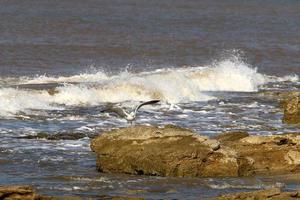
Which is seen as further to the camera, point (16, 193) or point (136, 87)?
point (136, 87)

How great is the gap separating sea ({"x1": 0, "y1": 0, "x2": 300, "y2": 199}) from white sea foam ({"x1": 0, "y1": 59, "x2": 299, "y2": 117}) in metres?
0.03

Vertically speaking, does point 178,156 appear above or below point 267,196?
above

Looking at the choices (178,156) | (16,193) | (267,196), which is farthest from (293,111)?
(16,193)

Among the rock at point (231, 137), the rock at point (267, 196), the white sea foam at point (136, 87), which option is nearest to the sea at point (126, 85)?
the white sea foam at point (136, 87)

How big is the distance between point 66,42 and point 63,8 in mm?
26611

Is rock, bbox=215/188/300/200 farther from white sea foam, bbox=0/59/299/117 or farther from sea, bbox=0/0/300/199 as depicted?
white sea foam, bbox=0/59/299/117

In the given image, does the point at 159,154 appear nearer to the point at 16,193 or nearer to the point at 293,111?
the point at 16,193

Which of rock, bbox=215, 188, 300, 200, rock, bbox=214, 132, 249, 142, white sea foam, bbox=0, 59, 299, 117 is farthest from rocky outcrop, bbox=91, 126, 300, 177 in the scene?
white sea foam, bbox=0, 59, 299, 117

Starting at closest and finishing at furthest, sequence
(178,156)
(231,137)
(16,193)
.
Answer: (16,193)
(178,156)
(231,137)

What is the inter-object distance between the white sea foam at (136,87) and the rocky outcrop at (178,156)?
7034 millimetres

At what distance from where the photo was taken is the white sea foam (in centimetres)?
2403

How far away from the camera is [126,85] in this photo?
27.3m

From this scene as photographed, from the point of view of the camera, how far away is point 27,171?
15023 millimetres

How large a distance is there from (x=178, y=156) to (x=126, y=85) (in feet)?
41.8
